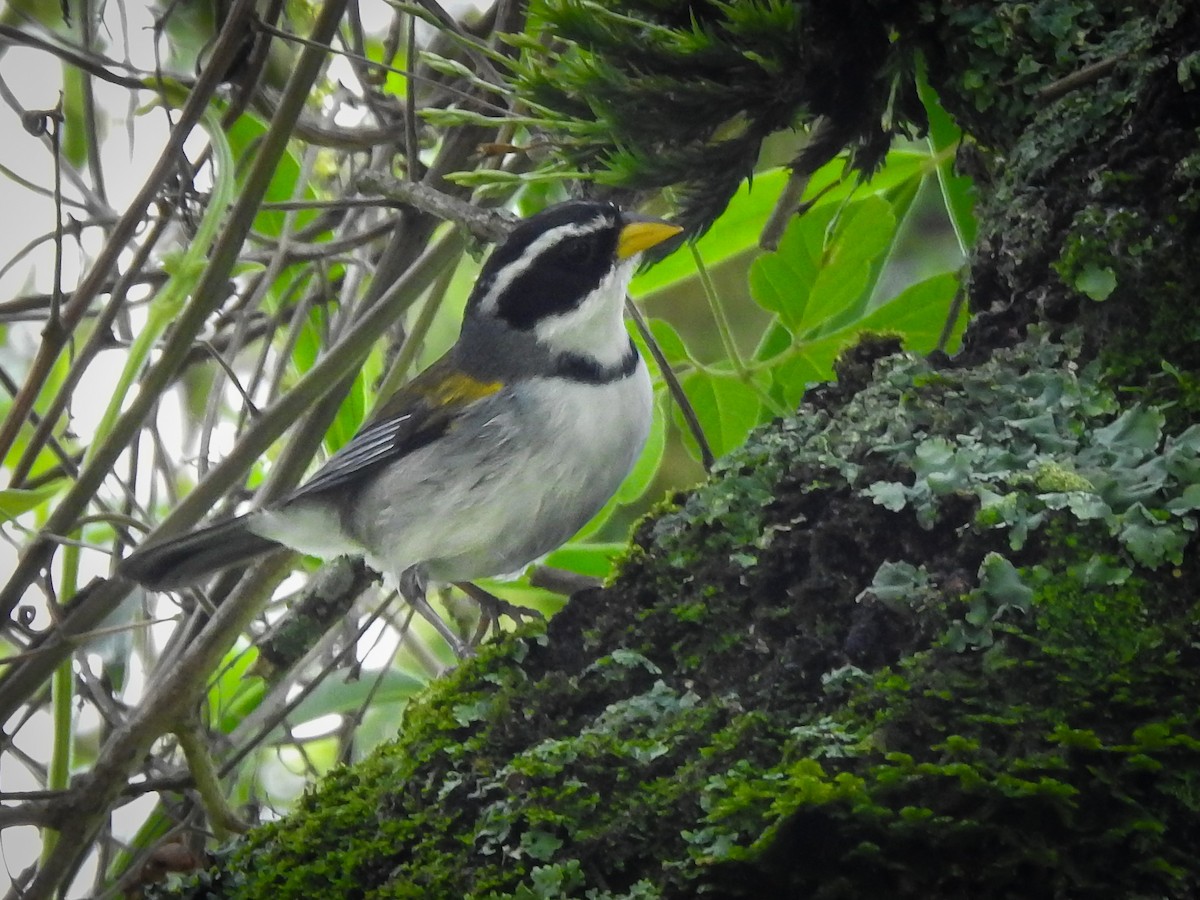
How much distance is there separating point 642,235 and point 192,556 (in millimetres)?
909

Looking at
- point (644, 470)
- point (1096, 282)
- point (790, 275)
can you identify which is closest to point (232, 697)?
point (644, 470)

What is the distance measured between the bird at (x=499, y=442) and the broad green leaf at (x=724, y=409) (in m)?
0.20

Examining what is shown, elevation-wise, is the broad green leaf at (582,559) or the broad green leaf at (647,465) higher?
the broad green leaf at (647,465)

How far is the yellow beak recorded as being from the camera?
68.4 inches

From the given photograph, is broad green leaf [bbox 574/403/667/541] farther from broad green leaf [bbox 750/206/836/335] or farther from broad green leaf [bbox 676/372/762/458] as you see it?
broad green leaf [bbox 750/206/836/335]

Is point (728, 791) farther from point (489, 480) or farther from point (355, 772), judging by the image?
point (489, 480)

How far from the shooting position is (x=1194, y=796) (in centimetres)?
90

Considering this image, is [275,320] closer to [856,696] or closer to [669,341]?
[669,341]

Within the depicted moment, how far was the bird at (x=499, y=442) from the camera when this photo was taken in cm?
177

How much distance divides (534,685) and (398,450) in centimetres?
72

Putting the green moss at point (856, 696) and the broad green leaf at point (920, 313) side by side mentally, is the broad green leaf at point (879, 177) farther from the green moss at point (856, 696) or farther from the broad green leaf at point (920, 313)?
the green moss at point (856, 696)

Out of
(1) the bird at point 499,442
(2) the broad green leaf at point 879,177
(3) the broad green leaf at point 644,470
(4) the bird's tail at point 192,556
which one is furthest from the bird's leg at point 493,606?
(2) the broad green leaf at point 879,177

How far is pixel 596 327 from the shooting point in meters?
1.91

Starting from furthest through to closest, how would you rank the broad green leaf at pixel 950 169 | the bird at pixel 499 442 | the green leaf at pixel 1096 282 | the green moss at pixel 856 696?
the bird at pixel 499 442 < the broad green leaf at pixel 950 169 < the green leaf at pixel 1096 282 < the green moss at pixel 856 696
